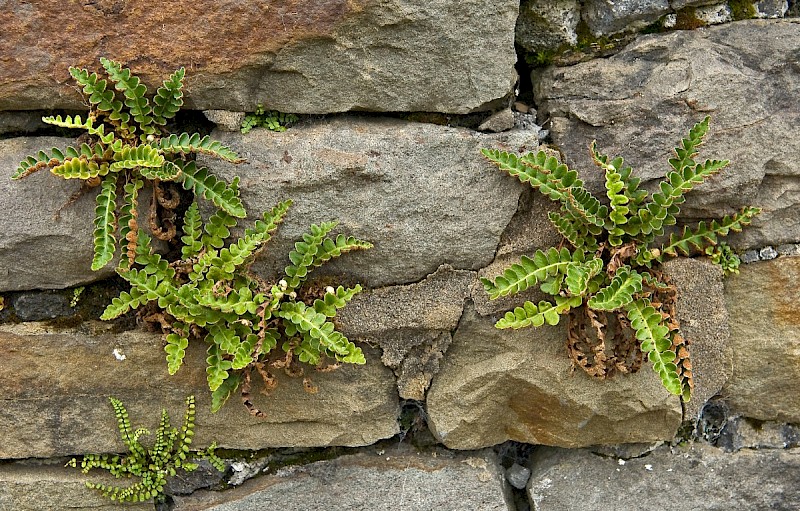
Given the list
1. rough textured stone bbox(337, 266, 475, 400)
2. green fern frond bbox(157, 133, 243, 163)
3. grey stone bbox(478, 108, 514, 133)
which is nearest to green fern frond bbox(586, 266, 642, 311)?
rough textured stone bbox(337, 266, 475, 400)

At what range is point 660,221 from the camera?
121 inches

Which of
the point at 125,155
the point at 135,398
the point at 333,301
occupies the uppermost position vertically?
the point at 125,155

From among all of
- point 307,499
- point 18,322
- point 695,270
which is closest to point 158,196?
point 18,322

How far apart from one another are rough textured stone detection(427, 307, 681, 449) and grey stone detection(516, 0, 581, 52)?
1277mm

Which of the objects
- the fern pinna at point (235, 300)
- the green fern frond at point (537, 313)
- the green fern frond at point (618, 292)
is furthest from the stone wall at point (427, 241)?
the green fern frond at point (618, 292)

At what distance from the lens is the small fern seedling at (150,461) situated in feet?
10.9

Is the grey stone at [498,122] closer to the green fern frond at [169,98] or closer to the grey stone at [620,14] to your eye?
the grey stone at [620,14]

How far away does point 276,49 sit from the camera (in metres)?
2.97

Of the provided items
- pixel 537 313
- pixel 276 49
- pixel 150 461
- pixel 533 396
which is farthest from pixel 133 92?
pixel 533 396

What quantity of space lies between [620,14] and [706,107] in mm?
562

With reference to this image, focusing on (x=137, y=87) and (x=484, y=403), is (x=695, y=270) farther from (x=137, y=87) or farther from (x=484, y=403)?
(x=137, y=87)

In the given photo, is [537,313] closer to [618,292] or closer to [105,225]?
[618,292]

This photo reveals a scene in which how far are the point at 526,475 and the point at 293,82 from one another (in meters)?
2.23

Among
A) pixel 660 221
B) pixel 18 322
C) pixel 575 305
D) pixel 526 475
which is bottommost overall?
pixel 526 475
